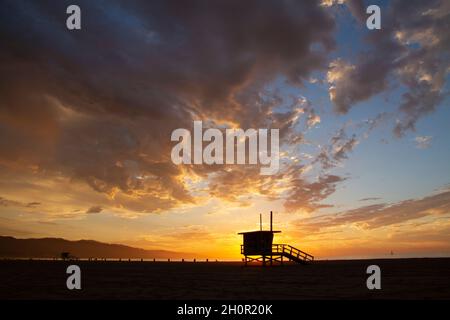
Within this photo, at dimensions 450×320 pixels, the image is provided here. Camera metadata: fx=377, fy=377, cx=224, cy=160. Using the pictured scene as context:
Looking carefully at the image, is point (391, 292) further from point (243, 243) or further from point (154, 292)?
point (243, 243)

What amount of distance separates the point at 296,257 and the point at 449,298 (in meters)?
30.8

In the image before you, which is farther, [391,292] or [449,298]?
[391,292]
